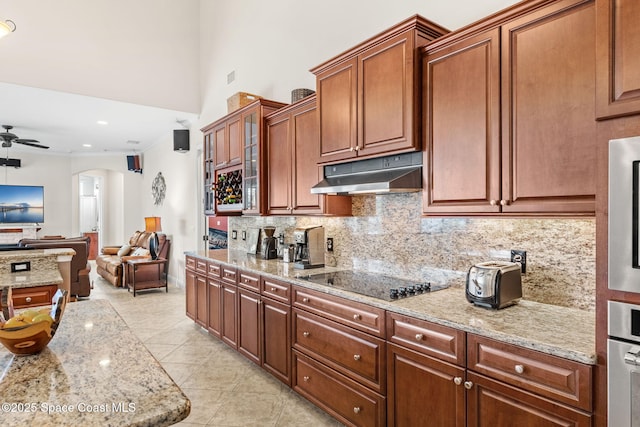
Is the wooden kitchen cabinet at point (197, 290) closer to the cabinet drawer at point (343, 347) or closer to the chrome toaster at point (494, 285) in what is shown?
the cabinet drawer at point (343, 347)

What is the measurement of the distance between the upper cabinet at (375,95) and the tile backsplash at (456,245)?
53 cm

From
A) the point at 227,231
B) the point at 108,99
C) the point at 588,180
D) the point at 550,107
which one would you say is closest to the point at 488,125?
the point at 550,107

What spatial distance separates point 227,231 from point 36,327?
421 cm

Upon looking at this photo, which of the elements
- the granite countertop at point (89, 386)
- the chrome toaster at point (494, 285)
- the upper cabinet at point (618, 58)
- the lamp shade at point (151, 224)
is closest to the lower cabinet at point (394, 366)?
the chrome toaster at point (494, 285)

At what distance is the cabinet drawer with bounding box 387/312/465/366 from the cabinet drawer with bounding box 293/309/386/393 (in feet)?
0.49

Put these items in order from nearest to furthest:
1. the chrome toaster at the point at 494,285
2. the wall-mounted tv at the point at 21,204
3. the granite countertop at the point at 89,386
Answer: the granite countertop at the point at 89,386, the chrome toaster at the point at 494,285, the wall-mounted tv at the point at 21,204

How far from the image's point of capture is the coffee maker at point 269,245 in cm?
402

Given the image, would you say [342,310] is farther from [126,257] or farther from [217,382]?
[126,257]

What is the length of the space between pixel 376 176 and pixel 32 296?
2496 mm

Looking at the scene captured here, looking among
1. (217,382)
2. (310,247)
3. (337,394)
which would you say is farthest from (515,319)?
(217,382)

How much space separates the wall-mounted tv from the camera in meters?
9.05

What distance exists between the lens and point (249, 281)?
334cm

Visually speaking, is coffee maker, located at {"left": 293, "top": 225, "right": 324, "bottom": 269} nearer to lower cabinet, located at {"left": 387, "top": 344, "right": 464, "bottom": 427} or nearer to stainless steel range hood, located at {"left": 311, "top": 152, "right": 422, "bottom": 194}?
stainless steel range hood, located at {"left": 311, "top": 152, "right": 422, "bottom": 194}

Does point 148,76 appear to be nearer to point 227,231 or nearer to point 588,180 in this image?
point 227,231
